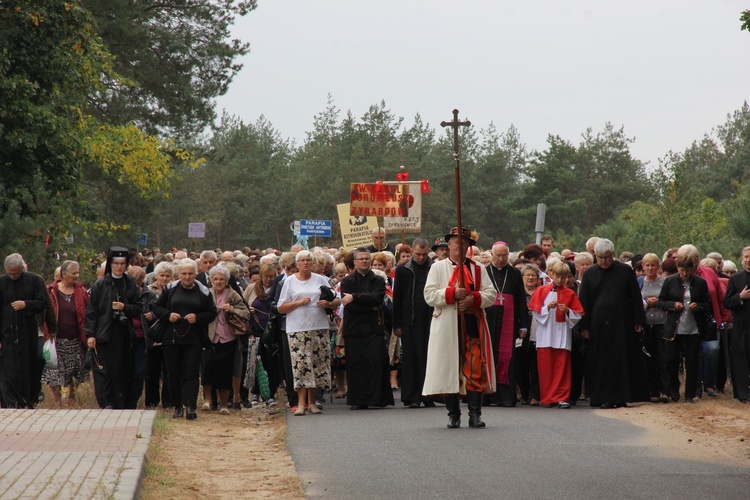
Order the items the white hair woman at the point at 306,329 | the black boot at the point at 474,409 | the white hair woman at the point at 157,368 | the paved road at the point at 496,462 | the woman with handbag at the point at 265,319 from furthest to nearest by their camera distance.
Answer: the woman with handbag at the point at 265,319
the white hair woman at the point at 157,368
the white hair woman at the point at 306,329
the black boot at the point at 474,409
the paved road at the point at 496,462

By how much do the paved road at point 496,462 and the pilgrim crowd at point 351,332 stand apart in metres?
1.50

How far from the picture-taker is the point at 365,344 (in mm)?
15227

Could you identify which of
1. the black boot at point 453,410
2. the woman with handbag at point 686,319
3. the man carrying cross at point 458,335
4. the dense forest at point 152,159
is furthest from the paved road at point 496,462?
the dense forest at point 152,159

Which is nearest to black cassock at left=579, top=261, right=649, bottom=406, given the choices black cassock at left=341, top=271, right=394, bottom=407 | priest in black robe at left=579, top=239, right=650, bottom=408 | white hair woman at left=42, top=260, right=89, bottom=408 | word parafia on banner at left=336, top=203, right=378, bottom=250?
priest in black robe at left=579, top=239, right=650, bottom=408

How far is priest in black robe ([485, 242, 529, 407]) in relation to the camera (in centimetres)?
1452

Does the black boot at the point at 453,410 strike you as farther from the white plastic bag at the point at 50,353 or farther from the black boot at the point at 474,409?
the white plastic bag at the point at 50,353

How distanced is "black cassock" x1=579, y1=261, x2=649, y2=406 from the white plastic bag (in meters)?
6.65

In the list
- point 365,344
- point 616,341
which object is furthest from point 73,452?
point 616,341

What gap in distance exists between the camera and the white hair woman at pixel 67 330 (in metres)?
15.1

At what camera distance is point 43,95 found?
23016 millimetres

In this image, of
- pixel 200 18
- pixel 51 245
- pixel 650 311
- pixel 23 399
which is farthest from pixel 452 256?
pixel 200 18

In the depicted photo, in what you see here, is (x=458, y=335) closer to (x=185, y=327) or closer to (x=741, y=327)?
(x=185, y=327)

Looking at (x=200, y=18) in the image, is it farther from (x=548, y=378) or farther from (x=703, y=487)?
(x=703, y=487)

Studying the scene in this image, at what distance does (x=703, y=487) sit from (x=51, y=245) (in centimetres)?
1640
